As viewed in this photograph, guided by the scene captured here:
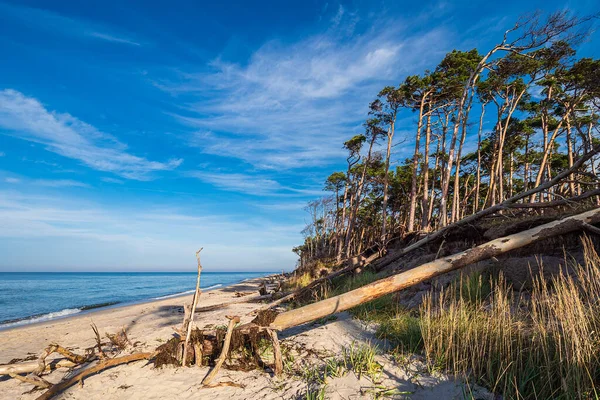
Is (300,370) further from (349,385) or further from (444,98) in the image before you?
(444,98)

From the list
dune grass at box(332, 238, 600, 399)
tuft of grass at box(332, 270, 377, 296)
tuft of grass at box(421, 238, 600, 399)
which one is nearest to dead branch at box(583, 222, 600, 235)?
dune grass at box(332, 238, 600, 399)

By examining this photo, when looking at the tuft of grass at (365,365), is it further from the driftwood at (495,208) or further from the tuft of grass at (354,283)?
the driftwood at (495,208)

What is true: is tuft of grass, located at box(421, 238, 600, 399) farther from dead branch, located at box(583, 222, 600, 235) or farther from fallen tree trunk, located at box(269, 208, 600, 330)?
dead branch, located at box(583, 222, 600, 235)

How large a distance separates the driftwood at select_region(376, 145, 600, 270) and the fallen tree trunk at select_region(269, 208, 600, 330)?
4.45ft

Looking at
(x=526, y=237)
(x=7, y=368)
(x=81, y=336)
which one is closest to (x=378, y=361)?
(x=526, y=237)

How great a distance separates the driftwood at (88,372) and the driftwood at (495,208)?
25.6 feet

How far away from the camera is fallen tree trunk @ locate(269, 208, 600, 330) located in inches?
188

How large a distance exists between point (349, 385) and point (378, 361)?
2.21 ft

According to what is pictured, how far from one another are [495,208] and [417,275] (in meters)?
4.34

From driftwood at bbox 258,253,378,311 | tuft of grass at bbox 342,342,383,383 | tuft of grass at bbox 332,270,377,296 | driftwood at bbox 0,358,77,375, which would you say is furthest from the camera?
driftwood at bbox 258,253,378,311

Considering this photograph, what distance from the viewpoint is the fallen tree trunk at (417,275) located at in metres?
4.78

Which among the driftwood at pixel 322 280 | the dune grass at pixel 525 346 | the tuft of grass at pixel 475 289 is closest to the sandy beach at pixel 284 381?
the dune grass at pixel 525 346

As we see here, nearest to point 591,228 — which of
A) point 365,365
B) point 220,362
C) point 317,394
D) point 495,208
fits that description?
point 495,208

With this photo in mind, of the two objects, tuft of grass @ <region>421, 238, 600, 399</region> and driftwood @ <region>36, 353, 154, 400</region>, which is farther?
driftwood @ <region>36, 353, 154, 400</region>
